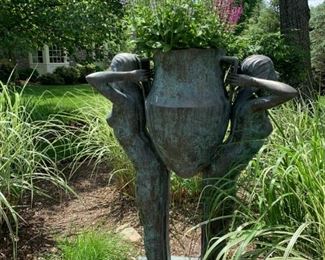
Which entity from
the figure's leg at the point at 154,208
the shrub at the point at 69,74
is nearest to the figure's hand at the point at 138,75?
the figure's leg at the point at 154,208

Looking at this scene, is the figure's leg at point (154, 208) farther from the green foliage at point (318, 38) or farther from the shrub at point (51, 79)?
the shrub at point (51, 79)

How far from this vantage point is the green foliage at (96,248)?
9.73 ft

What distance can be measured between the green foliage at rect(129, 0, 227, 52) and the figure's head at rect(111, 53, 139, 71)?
117 mm

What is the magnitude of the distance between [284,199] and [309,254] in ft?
1.00

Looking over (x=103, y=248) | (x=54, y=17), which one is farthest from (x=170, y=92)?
(x=54, y=17)

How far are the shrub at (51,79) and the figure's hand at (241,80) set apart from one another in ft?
61.3

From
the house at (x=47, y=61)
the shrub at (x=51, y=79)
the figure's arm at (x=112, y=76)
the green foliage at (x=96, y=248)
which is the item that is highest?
the house at (x=47, y=61)

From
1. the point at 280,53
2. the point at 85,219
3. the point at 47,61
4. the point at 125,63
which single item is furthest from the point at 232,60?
the point at 47,61

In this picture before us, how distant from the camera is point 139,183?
2.46 meters

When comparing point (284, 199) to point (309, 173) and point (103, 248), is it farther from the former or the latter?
point (103, 248)

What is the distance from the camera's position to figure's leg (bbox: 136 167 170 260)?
2436 mm

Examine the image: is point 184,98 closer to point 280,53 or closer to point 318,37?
point 280,53

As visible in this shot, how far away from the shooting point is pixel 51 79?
20.4 meters

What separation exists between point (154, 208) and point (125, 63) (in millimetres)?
782
